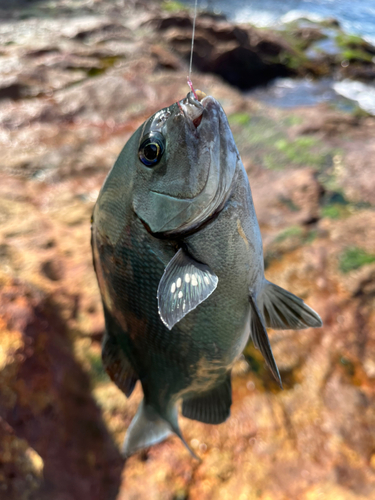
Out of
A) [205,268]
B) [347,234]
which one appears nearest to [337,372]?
[347,234]

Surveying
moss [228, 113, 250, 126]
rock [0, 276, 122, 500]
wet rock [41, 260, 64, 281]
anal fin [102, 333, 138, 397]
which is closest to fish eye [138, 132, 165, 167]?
anal fin [102, 333, 138, 397]

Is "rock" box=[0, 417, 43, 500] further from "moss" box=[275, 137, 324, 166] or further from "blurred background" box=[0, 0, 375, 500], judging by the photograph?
"moss" box=[275, 137, 324, 166]

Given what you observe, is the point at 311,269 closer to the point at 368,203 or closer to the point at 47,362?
the point at 368,203

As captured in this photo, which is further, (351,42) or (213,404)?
(351,42)

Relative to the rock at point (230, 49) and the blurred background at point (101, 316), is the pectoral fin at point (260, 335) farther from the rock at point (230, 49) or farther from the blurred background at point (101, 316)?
the rock at point (230, 49)

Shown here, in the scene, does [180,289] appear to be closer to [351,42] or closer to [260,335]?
[260,335]

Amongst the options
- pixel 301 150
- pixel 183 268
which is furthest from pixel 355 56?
pixel 183 268

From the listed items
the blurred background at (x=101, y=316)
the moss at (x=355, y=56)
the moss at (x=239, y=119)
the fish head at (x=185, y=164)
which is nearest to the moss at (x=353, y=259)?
the blurred background at (x=101, y=316)
